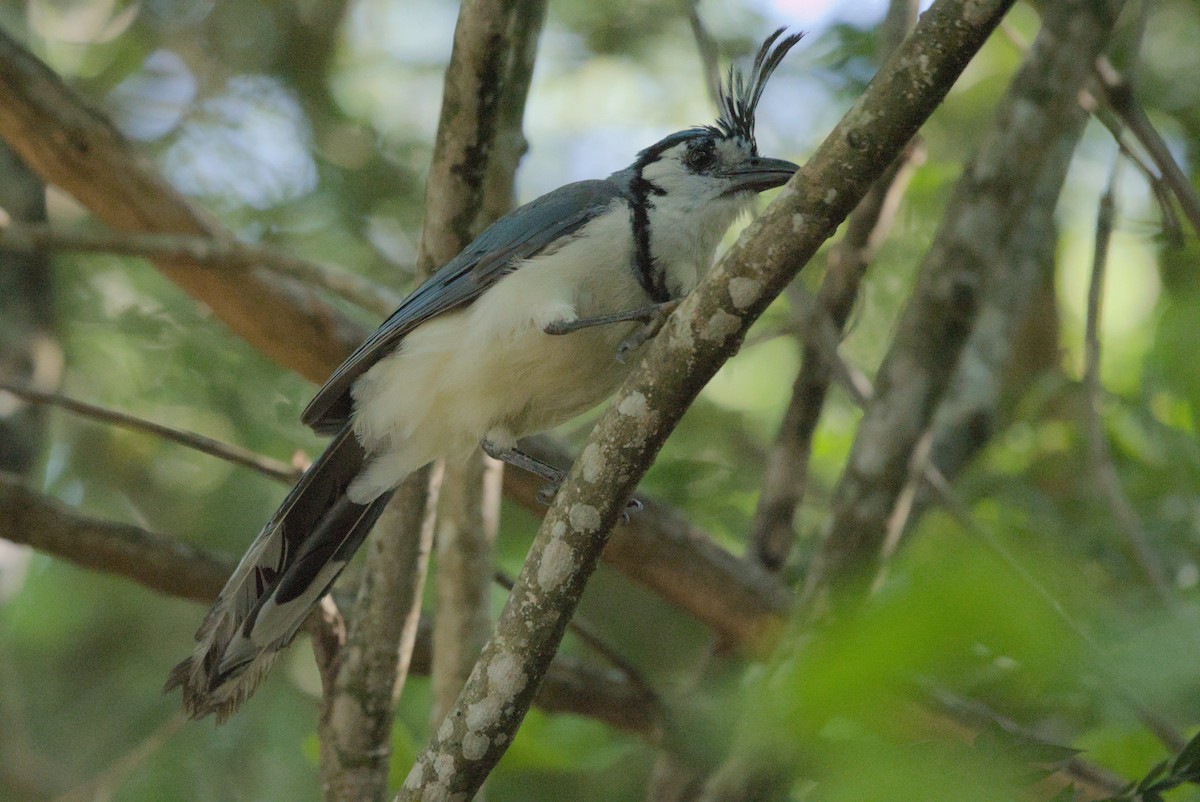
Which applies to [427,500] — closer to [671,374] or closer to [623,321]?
[623,321]

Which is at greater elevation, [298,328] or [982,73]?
[982,73]

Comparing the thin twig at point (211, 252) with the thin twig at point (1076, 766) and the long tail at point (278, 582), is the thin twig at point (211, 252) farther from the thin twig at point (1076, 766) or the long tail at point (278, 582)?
the thin twig at point (1076, 766)

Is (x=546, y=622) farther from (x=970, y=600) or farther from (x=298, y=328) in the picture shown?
(x=298, y=328)

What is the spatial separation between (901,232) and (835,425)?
1.10 metres

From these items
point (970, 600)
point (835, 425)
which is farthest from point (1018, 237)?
point (970, 600)

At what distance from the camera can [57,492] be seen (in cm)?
570

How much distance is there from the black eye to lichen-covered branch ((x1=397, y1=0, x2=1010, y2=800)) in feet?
4.82

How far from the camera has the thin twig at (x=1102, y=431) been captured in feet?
11.2

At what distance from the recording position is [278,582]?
10.6 feet

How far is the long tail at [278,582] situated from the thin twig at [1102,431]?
2187 mm

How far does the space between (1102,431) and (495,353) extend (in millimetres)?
1949

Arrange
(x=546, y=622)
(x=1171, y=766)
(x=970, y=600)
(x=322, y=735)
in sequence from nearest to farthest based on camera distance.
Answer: (x=970, y=600) → (x=1171, y=766) → (x=546, y=622) → (x=322, y=735)

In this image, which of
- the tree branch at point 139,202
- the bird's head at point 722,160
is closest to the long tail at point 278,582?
the tree branch at point 139,202

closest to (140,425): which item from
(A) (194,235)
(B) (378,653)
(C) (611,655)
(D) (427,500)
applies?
(A) (194,235)
